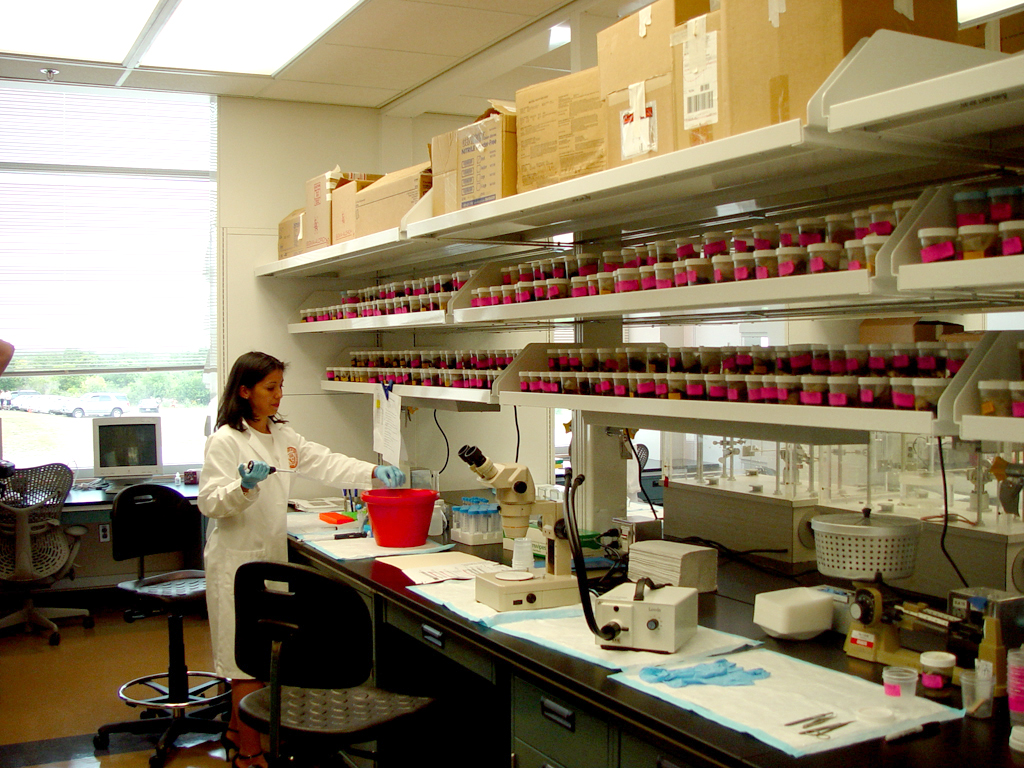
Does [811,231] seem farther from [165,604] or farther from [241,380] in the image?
[165,604]

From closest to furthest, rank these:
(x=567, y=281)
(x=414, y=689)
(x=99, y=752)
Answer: (x=567, y=281), (x=414, y=689), (x=99, y=752)

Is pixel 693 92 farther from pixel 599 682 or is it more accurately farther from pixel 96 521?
pixel 96 521

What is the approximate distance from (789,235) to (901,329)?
7.56 ft

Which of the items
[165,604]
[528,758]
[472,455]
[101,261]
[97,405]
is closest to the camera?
[528,758]

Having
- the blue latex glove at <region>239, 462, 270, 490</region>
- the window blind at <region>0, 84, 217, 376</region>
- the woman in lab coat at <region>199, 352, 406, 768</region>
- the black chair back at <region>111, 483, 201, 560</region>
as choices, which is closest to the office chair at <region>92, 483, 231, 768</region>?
the black chair back at <region>111, 483, 201, 560</region>

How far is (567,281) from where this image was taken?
257 centimetres

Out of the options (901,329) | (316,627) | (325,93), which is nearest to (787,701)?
Result: (316,627)

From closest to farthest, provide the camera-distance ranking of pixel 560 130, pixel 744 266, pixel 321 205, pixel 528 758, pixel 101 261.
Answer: pixel 744 266 → pixel 528 758 → pixel 560 130 → pixel 321 205 → pixel 101 261

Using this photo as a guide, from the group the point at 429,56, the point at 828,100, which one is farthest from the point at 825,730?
the point at 429,56

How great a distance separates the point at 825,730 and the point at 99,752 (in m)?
3.09

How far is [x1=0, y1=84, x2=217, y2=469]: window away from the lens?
5598mm

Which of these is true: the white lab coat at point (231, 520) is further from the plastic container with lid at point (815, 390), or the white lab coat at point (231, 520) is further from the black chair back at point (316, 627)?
the plastic container with lid at point (815, 390)

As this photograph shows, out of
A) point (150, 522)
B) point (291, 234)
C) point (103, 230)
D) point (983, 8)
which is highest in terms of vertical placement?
point (983, 8)

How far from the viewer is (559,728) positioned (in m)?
1.93
